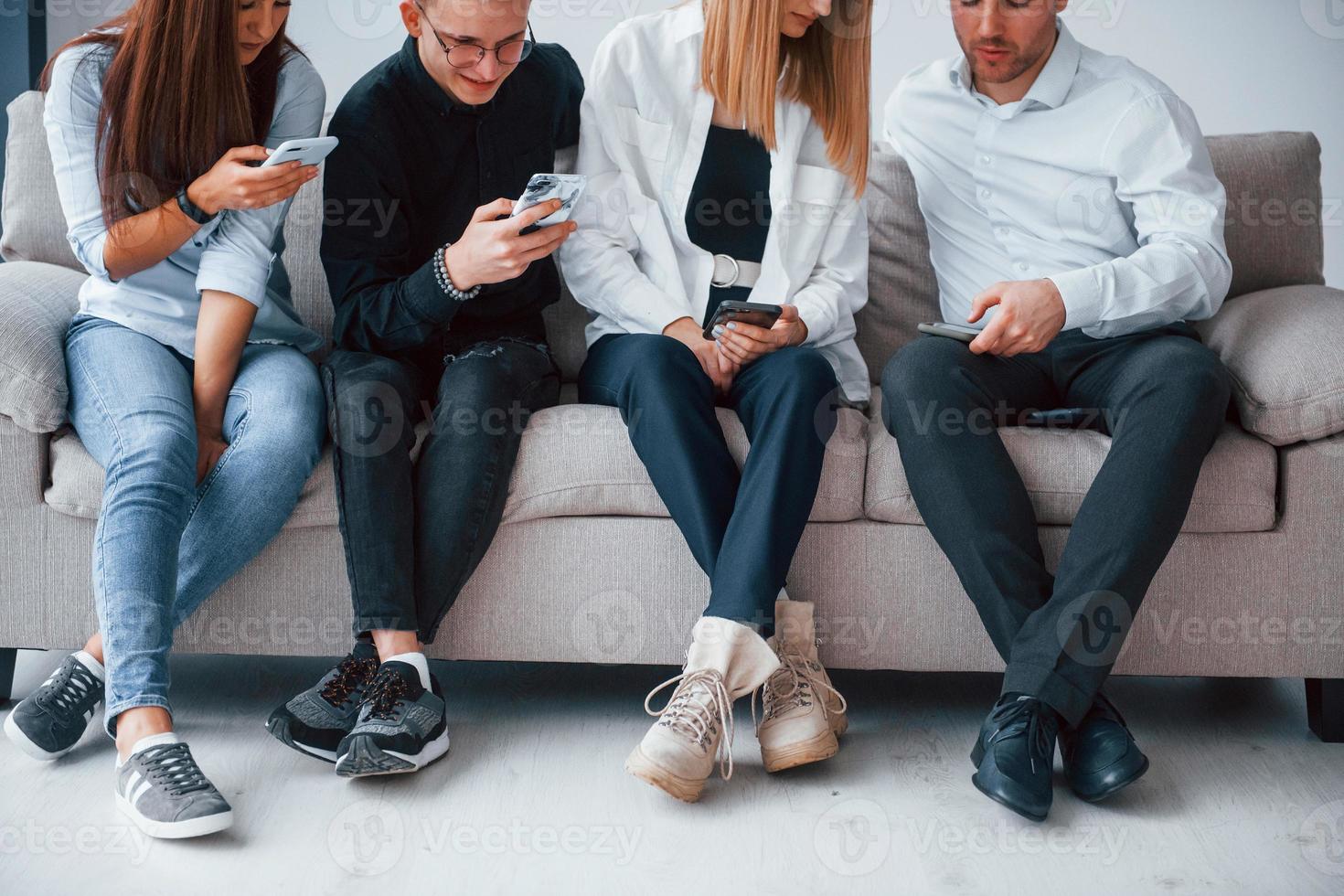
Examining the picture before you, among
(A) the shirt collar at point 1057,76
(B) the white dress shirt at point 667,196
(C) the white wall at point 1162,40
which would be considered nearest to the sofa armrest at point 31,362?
(B) the white dress shirt at point 667,196

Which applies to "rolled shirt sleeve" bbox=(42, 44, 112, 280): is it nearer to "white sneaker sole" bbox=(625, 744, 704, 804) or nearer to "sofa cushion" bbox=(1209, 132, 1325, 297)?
"white sneaker sole" bbox=(625, 744, 704, 804)

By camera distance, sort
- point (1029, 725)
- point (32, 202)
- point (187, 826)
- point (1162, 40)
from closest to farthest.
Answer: point (187, 826) < point (1029, 725) < point (32, 202) < point (1162, 40)

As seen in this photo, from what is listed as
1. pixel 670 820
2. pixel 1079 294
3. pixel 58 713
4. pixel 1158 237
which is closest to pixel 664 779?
pixel 670 820

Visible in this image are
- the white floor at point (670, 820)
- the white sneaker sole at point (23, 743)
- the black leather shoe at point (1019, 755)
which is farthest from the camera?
the white sneaker sole at point (23, 743)

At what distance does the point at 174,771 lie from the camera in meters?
1.26

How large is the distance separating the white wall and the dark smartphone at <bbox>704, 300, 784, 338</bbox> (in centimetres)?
166

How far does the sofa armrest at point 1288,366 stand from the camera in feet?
4.94

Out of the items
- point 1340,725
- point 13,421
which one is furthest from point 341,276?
point 1340,725

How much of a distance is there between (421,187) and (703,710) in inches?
34.4

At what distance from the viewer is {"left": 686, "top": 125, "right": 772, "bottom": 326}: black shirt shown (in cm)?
181

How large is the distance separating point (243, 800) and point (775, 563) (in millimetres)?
670

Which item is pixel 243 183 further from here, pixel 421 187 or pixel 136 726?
pixel 136 726

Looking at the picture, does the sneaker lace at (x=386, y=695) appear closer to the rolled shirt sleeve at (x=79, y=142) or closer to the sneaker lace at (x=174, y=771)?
the sneaker lace at (x=174, y=771)

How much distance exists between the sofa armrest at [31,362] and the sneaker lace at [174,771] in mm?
480
